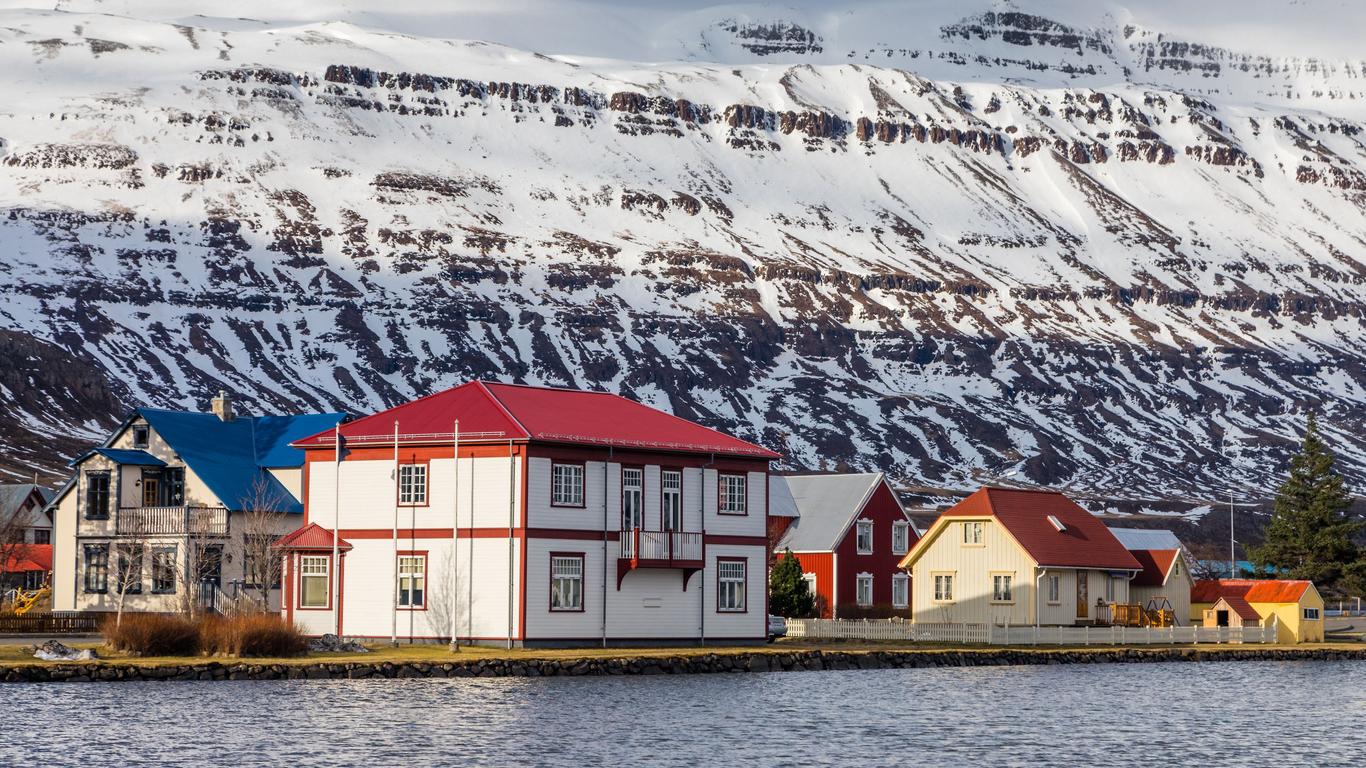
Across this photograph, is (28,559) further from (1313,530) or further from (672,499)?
(1313,530)

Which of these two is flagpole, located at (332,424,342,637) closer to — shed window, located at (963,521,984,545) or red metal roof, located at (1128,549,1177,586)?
shed window, located at (963,521,984,545)

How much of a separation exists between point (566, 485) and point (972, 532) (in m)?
26.4

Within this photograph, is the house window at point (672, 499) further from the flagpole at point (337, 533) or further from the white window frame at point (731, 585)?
the flagpole at point (337, 533)

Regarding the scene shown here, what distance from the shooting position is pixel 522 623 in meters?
70.1

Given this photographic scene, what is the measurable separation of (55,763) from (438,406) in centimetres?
3252

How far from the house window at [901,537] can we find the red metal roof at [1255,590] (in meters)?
15.5

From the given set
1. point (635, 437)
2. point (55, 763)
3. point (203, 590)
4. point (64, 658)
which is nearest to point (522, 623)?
point (635, 437)

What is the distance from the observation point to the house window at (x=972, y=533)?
91.7 meters

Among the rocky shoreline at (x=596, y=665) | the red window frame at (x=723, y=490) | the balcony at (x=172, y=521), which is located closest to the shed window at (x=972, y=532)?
the rocky shoreline at (x=596, y=665)

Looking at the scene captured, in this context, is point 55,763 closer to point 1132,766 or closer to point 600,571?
point 1132,766

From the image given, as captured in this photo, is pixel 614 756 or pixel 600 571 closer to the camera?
pixel 614 756

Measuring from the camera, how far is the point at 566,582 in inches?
Result: 2820

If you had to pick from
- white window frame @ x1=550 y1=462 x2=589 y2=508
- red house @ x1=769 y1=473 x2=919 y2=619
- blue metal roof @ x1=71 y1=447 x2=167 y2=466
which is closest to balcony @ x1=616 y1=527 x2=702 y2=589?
white window frame @ x1=550 y1=462 x2=589 y2=508

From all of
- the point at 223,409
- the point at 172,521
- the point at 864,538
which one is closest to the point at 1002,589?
the point at 864,538
